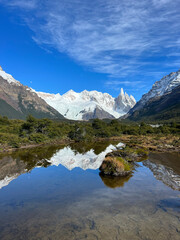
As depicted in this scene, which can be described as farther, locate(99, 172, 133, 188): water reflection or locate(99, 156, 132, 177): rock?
locate(99, 156, 132, 177): rock

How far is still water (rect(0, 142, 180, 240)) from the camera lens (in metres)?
9.25

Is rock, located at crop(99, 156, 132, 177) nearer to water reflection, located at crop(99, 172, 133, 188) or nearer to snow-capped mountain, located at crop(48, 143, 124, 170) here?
water reflection, located at crop(99, 172, 133, 188)

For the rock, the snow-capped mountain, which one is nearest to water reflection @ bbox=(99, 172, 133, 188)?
the rock

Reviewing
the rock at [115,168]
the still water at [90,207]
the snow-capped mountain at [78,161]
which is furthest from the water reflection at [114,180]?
the snow-capped mountain at [78,161]

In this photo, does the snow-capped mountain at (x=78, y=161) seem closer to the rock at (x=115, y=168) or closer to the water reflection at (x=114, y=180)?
the rock at (x=115, y=168)

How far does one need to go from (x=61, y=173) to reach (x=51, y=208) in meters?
10.7

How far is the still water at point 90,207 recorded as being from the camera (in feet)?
30.3

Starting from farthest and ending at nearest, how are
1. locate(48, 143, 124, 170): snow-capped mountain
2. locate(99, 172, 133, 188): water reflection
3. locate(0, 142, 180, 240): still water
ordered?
1. locate(48, 143, 124, 170): snow-capped mountain
2. locate(99, 172, 133, 188): water reflection
3. locate(0, 142, 180, 240): still water

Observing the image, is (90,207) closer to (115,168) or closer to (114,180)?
(114,180)

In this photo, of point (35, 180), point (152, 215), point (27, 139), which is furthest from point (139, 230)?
point (27, 139)

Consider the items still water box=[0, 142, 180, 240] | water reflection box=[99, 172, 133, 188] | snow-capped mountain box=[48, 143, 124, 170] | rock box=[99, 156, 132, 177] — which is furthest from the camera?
snow-capped mountain box=[48, 143, 124, 170]

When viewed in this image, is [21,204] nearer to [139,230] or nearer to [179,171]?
[139,230]

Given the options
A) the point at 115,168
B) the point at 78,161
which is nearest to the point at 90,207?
the point at 115,168

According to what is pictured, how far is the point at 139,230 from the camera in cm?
927
